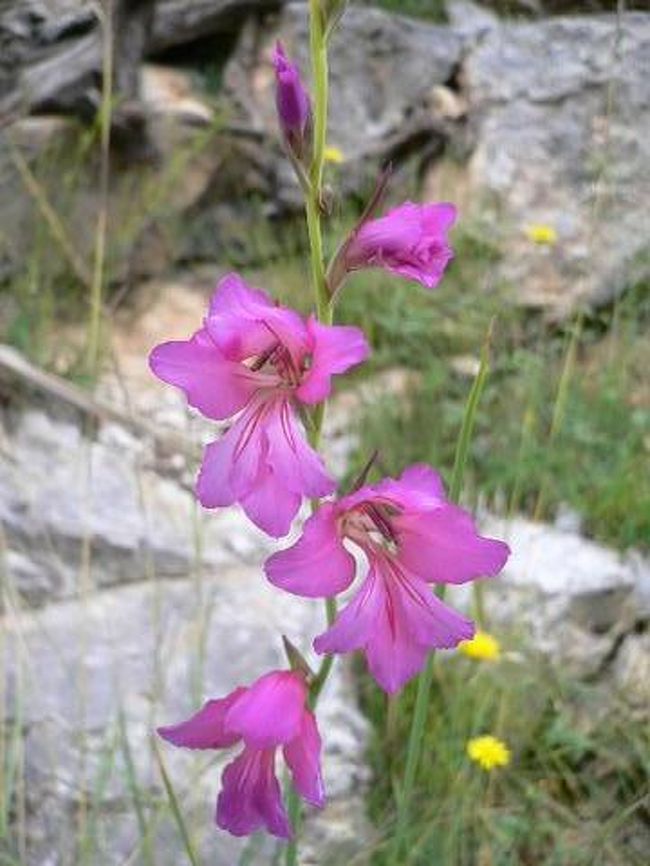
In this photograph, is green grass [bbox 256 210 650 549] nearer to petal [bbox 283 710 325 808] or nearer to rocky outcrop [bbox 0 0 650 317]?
rocky outcrop [bbox 0 0 650 317]

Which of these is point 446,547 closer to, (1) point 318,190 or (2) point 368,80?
(1) point 318,190

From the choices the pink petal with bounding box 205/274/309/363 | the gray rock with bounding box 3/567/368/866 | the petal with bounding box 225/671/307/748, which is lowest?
the gray rock with bounding box 3/567/368/866

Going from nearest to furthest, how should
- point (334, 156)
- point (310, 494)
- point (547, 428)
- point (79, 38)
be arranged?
point (310, 494) → point (547, 428) → point (334, 156) → point (79, 38)

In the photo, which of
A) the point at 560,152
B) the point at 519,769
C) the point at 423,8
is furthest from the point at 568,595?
the point at 423,8

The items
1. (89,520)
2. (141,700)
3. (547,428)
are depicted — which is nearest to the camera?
(141,700)

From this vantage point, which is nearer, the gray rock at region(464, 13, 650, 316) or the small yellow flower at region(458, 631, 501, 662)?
the small yellow flower at region(458, 631, 501, 662)

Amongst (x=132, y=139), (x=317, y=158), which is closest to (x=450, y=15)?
(x=132, y=139)

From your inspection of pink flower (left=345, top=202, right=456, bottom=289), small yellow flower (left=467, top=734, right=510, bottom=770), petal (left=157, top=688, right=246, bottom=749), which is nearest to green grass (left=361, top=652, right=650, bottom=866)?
small yellow flower (left=467, top=734, right=510, bottom=770)
